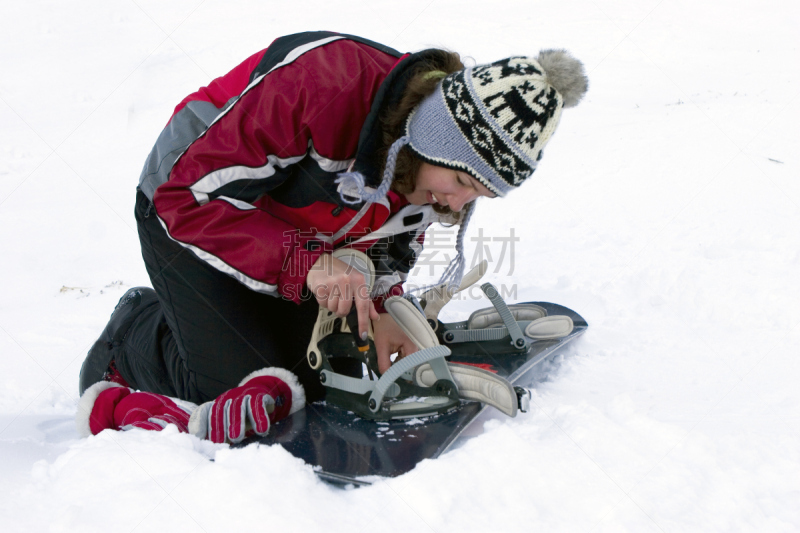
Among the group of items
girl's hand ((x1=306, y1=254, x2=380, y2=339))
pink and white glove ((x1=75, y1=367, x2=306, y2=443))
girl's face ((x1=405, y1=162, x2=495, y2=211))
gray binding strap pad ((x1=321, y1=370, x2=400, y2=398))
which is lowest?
gray binding strap pad ((x1=321, y1=370, x2=400, y2=398))

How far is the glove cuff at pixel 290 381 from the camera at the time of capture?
184 cm

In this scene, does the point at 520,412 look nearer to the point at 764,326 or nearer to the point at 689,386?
the point at 689,386

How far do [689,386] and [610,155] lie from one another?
8.59 ft

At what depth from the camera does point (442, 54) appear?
1.65m

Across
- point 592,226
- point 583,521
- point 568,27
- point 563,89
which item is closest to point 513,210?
point 592,226

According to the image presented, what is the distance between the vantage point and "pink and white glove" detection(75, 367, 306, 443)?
5.31 ft

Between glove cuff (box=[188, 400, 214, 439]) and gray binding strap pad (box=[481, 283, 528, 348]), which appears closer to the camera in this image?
A: glove cuff (box=[188, 400, 214, 439])

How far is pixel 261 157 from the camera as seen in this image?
1.59 metres

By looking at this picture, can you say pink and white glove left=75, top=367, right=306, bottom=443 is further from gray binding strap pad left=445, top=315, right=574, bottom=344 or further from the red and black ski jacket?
gray binding strap pad left=445, top=315, right=574, bottom=344

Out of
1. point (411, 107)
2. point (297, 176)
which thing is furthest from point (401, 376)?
point (411, 107)

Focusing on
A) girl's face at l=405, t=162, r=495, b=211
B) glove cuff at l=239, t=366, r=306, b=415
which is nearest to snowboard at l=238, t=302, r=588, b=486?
glove cuff at l=239, t=366, r=306, b=415

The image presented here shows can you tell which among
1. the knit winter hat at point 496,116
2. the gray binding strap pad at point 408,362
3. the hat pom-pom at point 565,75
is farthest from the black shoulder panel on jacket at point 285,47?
the gray binding strap pad at point 408,362

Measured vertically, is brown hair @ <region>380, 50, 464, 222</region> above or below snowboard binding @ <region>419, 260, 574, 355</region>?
above

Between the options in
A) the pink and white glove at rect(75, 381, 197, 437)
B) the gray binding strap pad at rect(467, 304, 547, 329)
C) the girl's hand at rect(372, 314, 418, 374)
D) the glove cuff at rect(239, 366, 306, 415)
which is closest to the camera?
the pink and white glove at rect(75, 381, 197, 437)
